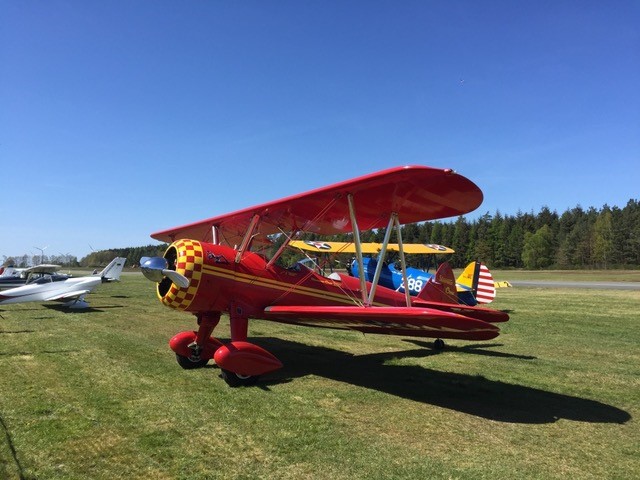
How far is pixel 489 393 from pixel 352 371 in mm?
2088

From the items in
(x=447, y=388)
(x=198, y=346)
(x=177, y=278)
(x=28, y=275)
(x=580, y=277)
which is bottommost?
(x=580, y=277)

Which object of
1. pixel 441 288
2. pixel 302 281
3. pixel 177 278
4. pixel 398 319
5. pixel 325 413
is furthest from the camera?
pixel 441 288

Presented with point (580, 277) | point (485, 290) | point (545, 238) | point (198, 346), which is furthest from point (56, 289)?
point (545, 238)

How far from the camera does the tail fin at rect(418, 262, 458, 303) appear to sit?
30.6 ft

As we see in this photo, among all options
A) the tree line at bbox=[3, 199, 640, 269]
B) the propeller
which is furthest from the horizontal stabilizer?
the tree line at bbox=[3, 199, 640, 269]

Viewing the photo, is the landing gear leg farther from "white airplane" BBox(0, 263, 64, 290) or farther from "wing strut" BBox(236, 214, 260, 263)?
"white airplane" BBox(0, 263, 64, 290)

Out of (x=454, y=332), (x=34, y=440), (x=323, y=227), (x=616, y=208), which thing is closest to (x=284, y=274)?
(x=323, y=227)

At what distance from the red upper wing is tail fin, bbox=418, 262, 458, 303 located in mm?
2094

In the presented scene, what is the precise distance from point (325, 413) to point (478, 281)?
35.3 ft

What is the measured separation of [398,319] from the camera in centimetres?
513

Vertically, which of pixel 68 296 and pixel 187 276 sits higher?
pixel 187 276

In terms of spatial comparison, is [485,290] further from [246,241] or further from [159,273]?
[159,273]

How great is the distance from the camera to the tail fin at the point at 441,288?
9.31 meters

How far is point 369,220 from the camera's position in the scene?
7.93 m
